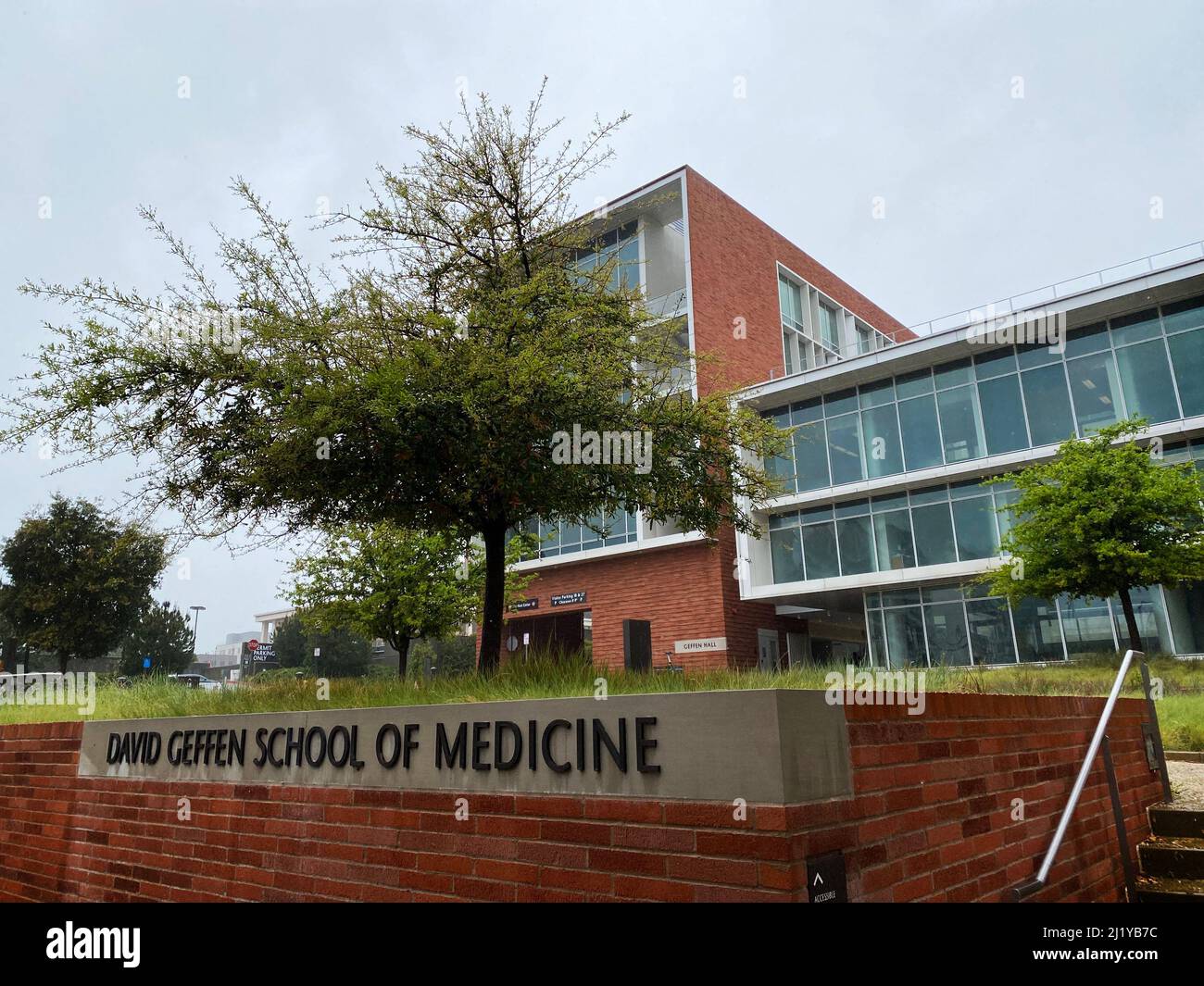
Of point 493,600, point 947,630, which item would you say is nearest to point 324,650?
point 947,630

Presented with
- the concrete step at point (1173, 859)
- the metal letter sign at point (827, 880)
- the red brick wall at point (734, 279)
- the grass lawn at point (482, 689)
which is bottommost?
the concrete step at point (1173, 859)

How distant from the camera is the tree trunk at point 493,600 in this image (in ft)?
24.6

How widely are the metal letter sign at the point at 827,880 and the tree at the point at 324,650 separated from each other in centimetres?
6111

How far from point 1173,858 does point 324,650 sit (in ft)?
210

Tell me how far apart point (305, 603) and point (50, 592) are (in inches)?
589

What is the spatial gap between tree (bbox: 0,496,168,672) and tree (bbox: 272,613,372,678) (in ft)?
95.3

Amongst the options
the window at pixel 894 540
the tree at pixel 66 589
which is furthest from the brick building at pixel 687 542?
the tree at pixel 66 589

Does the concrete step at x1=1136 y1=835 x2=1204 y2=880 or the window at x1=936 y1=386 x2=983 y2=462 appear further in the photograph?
the window at x1=936 y1=386 x2=983 y2=462

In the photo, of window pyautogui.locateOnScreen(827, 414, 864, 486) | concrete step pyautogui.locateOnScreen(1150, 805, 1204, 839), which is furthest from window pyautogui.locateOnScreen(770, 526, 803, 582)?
concrete step pyautogui.locateOnScreen(1150, 805, 1204, 839)

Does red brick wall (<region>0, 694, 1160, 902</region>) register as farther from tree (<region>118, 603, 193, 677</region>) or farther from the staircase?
tree (<region>118, 603, 193, 677</region>)

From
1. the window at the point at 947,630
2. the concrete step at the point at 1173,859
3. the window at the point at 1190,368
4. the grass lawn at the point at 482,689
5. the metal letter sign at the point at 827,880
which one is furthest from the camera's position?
the window at the point at 947,630

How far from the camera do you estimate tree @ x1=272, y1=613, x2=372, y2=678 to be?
64000 millimetres

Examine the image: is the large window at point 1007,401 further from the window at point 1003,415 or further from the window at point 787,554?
the window at point 787,554
